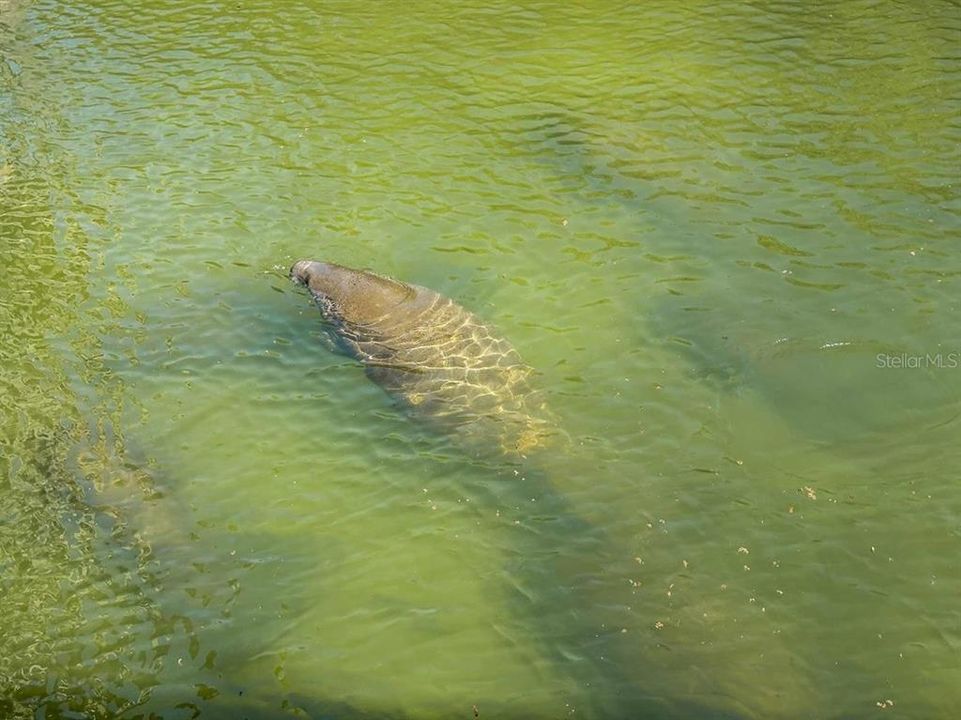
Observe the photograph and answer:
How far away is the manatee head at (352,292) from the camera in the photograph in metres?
9.84

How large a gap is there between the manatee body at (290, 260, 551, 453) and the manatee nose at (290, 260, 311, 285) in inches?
0.7

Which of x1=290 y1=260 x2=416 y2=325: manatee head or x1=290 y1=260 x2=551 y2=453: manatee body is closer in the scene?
x1=290 y1=260 x2=551 y2=453: manatee body

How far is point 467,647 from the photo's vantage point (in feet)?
22.7

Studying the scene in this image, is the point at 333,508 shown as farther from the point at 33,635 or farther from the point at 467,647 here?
the point at 33,635

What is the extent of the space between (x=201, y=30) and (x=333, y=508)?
1217 centimetres

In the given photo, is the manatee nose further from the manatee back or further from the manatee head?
the manatee back

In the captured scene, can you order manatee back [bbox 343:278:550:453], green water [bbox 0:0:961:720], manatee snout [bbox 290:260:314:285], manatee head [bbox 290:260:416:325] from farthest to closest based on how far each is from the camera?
manatee snout [bbox 290:260:314:285]
manatee head [bbox 290:260:416:325]
manatee back [bbox 343:278:550:453]
green water [bbox 0:0:961:720]

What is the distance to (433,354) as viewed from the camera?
30.6ft

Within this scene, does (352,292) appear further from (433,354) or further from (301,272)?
(433,354)

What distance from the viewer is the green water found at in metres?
6.82

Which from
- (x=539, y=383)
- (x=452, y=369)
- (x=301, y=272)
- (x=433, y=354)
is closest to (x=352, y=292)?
(x=301, y=272)

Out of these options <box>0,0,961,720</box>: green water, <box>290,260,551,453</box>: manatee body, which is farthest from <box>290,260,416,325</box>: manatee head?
<box>0,0,961,720</box>: green water

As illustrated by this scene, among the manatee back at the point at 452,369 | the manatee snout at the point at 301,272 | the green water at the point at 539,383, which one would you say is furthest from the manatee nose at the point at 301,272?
the manatee back at the point at 452,369

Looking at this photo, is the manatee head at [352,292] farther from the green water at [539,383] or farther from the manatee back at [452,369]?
the green water at [539,383]
